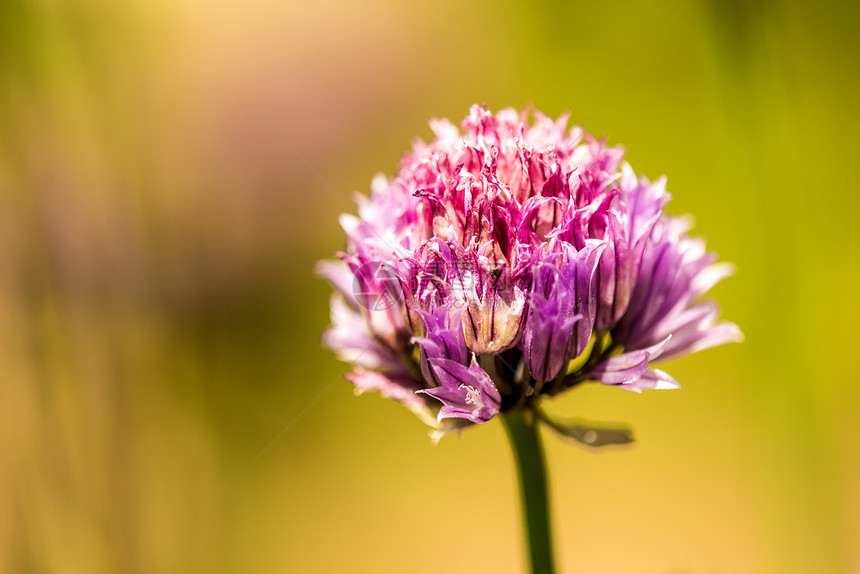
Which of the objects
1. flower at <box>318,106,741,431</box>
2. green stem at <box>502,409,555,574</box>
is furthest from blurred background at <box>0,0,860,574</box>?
green stem at <box>502,409,555,574</box>

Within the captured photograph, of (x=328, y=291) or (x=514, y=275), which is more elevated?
(x=514, y=275)

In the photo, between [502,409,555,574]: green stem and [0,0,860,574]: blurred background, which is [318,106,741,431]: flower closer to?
[502,409,555,574]: green stem

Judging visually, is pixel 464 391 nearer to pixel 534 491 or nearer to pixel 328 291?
pixel 534 491

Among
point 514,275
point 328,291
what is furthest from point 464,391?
point 328,291

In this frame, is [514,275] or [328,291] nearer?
[514,275]

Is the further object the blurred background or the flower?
the blurred background

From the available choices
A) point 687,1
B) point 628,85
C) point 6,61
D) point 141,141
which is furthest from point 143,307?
point 687,1

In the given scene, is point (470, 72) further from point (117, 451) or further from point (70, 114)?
point (117, 451)
